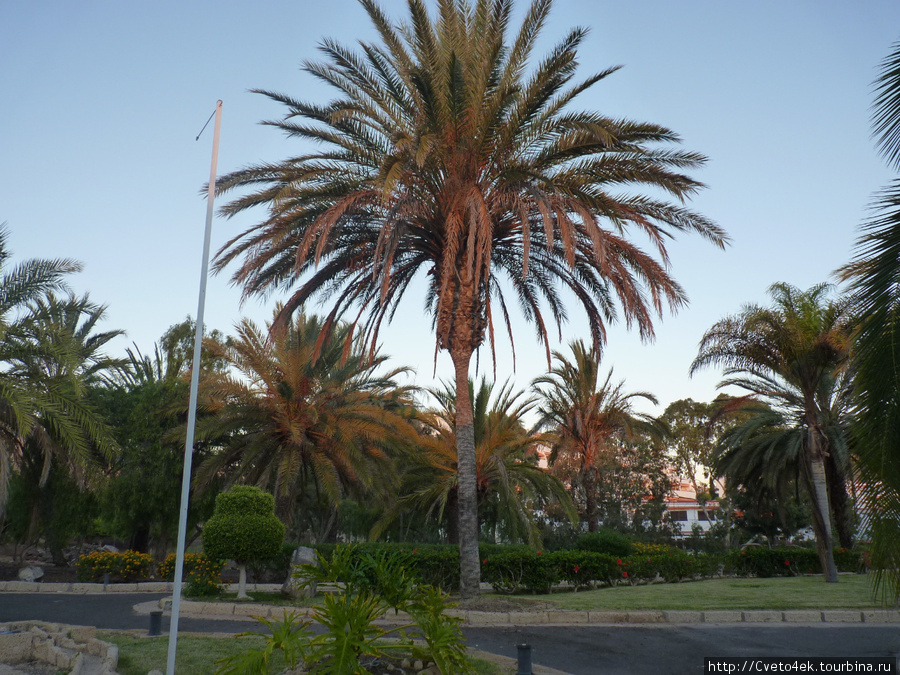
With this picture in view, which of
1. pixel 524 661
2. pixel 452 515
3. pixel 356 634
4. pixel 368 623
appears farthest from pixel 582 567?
pixel 356 634

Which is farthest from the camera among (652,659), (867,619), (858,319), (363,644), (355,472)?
(355,472)

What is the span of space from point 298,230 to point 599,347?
7.30 meters

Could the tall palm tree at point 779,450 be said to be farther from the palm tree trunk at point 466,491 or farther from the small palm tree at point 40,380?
the small palm tree at point 40,380

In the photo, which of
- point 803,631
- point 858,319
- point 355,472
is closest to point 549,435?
point 355,472

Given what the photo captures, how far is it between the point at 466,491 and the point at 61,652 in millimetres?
7336

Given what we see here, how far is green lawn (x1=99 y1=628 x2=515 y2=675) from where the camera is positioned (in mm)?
6715

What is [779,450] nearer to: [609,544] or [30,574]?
[609,544]

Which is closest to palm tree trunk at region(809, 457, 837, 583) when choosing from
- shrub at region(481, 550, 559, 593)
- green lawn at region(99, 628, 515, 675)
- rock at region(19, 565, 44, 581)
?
shrub at region(481, 550, 559, 593)

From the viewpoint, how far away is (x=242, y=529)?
13812mm

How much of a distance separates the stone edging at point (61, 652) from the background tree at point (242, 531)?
5575 millimetres

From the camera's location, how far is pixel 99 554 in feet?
59.7

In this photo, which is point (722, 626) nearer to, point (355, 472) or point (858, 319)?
point (858, 319)

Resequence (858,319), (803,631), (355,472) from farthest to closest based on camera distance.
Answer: (355,472)
(803,631)
(858,319)

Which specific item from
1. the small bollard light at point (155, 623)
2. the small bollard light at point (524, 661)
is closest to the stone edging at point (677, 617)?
the small bollard light at point (155, 623)
